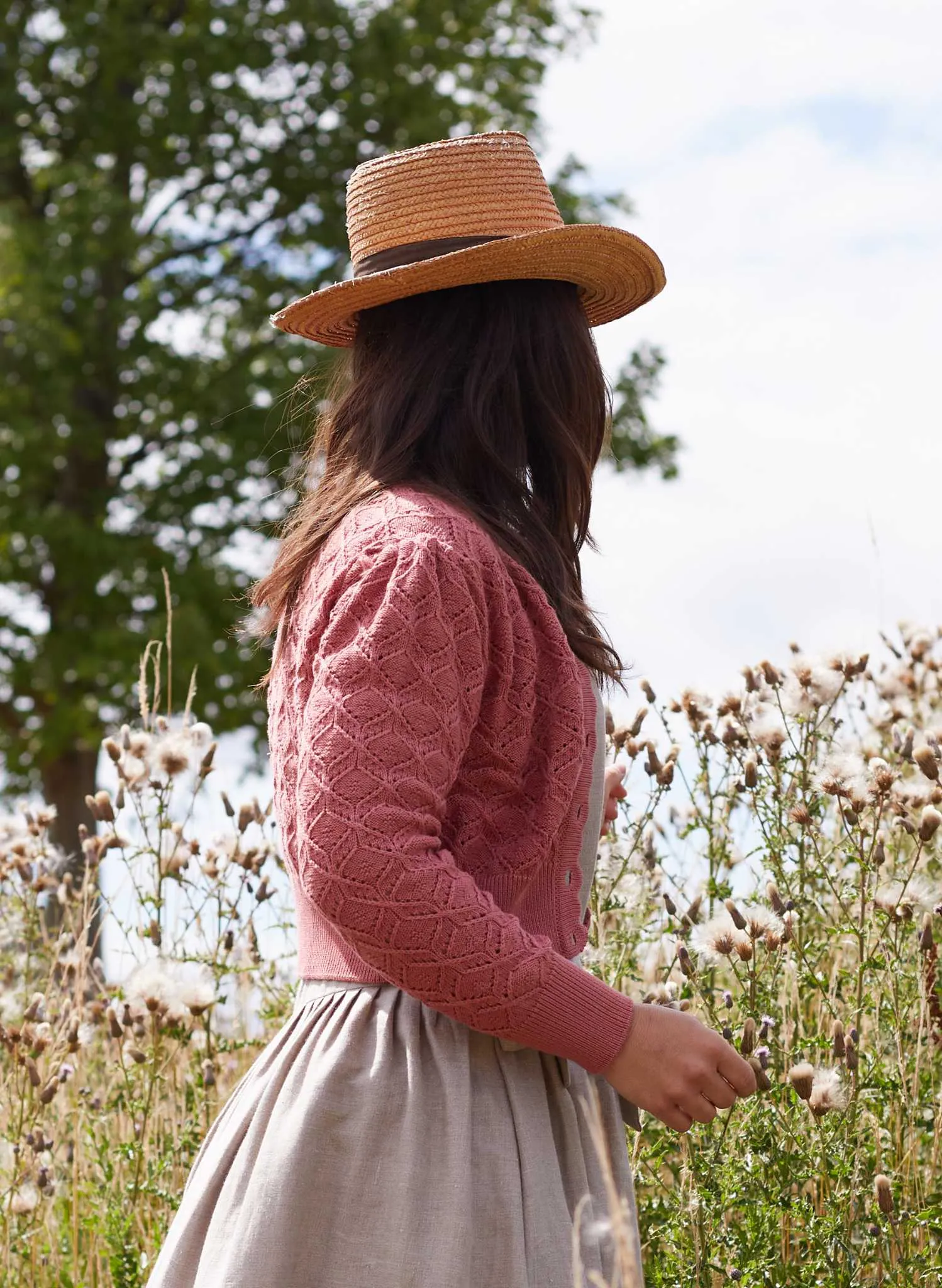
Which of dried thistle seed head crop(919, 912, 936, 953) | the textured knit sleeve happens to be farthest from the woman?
dried thistle seed head crop(919, 912, 936, 953)

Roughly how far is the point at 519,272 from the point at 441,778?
0.73 m

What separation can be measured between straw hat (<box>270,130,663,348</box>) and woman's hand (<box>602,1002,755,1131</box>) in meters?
0.96

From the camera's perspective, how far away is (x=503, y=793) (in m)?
1.72

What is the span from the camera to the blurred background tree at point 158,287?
11445 millimetres

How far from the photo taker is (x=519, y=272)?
1.93 metres

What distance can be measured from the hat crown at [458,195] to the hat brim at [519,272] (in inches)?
2.6

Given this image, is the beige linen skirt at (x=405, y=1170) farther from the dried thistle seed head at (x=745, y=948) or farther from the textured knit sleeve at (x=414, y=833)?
the dried thistle seed head at (x=745, y=948)

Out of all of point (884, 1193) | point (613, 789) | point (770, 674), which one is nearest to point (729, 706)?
point (770, 674)

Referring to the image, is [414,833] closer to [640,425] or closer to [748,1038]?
[748,1038]

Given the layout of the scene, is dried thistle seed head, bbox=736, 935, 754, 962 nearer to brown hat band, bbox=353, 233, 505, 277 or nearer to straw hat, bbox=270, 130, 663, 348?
straw hat, bbox=270, 130, 663, 348

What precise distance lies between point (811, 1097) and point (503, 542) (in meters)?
1.14

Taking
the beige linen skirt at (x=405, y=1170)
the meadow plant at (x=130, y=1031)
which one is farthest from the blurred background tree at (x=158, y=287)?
the beige linen skirt at (x=405, y=1170)

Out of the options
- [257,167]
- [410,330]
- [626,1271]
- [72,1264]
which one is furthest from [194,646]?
[626,1271]

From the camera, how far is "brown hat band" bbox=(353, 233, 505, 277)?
77.5 inches
